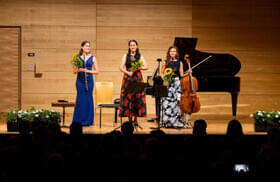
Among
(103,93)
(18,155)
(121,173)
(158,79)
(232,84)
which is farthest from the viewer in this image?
(232,84)

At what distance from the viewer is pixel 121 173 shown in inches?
71.4

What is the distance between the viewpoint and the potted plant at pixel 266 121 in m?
5.73

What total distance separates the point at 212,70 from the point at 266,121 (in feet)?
7.98

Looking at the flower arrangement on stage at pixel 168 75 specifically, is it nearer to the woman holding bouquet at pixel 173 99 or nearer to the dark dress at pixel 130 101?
the woman holding bouquet at pixel 173 99

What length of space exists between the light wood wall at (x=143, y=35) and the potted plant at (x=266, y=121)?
3.59 m

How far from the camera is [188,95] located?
6477 mm

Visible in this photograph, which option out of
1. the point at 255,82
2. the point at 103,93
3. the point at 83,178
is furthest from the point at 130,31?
the point at 83,178

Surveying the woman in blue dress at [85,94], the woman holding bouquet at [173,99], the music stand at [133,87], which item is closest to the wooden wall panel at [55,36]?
the woman in blue dress at [85,94]

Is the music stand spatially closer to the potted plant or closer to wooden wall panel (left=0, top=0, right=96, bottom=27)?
the potted plant

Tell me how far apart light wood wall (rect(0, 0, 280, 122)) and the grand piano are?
4.98 ft

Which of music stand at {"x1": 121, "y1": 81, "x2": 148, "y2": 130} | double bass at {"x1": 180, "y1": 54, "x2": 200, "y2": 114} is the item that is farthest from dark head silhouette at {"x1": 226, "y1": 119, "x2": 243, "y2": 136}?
double bass at {"x1": 180, "y1": 54, "x2": 200, "y2": 114}

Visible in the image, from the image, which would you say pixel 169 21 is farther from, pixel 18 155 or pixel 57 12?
pixel 18 155

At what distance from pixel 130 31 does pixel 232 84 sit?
9.56 ft

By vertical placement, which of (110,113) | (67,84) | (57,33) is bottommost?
(110,113)
